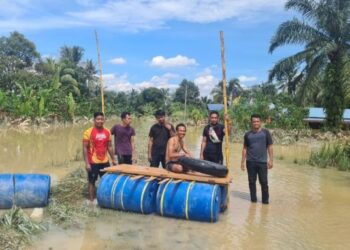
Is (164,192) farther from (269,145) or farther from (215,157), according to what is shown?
(269,145)

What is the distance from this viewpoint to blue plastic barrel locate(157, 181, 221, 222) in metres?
6.71

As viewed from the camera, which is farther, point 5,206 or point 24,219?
point 5,206

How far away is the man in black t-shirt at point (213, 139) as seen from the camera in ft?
26.2

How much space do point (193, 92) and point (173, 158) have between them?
67396 mm

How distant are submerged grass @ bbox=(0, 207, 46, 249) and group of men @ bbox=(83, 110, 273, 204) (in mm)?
1595

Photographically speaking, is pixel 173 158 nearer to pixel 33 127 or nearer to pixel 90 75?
pixel 33 127

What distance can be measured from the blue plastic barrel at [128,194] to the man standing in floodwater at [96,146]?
420mm

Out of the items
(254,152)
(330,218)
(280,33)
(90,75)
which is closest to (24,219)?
(254,152)

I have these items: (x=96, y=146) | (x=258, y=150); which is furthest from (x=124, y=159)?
(x=258, y=150)

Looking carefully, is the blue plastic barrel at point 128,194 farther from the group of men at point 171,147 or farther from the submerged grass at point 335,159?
the submerged grass at point 335,159

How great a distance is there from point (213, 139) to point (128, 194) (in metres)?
1.92

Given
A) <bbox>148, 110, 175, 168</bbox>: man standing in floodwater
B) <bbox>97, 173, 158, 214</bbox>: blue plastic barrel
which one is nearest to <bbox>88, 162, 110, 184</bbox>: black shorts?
<bbox>97, 173, 158, 214</bbox>: blue plastic barrel

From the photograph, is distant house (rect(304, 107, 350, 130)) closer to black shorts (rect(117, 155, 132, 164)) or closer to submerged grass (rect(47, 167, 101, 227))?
black shorts (rect(117, 155, 132, 164))

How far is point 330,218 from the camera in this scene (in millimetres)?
7500
